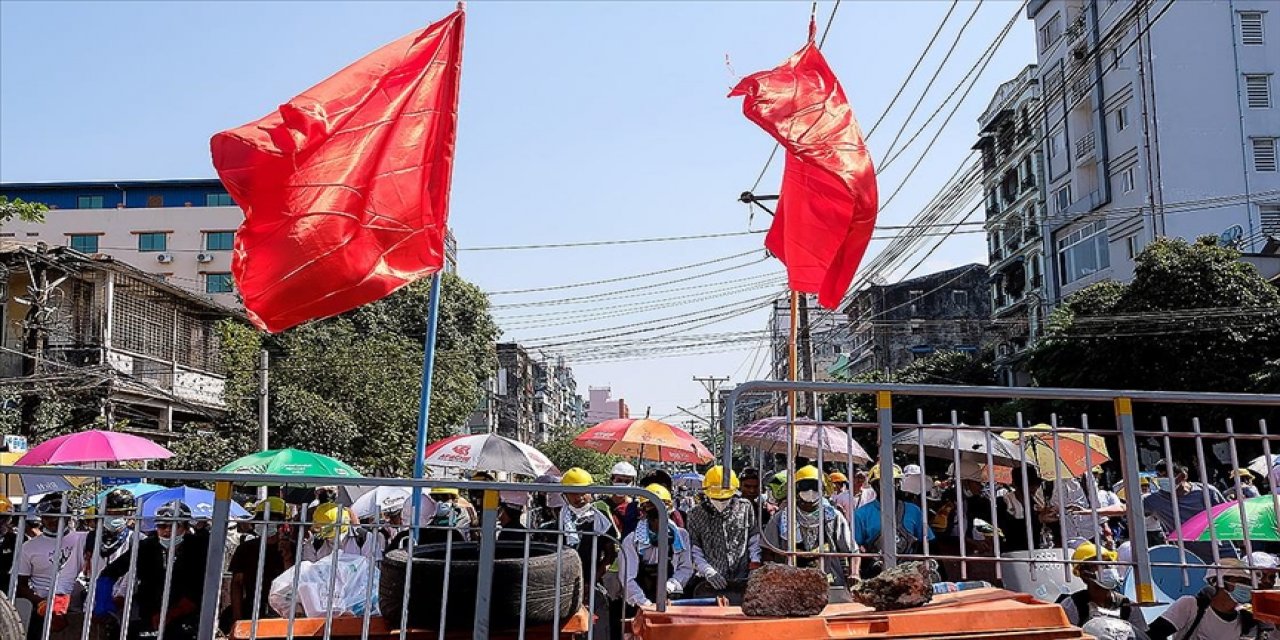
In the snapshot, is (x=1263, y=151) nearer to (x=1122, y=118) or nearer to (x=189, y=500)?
(x=1122, y=118)

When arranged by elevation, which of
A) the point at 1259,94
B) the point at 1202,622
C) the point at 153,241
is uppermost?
the point at 1259,94

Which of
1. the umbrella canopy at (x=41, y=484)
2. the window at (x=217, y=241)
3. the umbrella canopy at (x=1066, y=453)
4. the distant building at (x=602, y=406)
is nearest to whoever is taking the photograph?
the umbrella canopy at (x=1066, y=453)

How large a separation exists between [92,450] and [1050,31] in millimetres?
45530

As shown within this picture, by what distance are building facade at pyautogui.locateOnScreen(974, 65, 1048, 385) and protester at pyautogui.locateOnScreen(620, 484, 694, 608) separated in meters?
43.1

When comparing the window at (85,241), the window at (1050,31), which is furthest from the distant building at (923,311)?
the window at (85,241)

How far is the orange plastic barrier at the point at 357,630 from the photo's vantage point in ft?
16.2

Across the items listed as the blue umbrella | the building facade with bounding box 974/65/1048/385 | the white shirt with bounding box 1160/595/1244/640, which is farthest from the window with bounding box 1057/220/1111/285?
the white shirt with bounding box 1160/595/1244/640

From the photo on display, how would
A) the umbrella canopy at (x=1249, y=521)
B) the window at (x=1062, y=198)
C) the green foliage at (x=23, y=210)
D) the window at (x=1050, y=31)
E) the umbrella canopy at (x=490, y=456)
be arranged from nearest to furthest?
the umbrella canopy at (x=1249, y=521), the umbrella canopy at (x=490, y=456), the green foliage at (x=23, y=210), the window at (x=1050, y=31), the window at (x=1062, y=198)

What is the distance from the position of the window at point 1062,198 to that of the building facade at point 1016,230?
3.98ft

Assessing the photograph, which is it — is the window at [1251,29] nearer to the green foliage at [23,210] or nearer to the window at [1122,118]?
the window at [1122,118]

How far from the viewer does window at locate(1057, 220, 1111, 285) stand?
44.3 m

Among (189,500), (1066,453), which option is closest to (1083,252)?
(1066,453)

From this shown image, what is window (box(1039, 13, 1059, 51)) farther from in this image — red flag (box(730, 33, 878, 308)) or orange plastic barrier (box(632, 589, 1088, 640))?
orange plastic barrier (box(632, 589, 1088, 640))

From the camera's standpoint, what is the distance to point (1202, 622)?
6422mm
